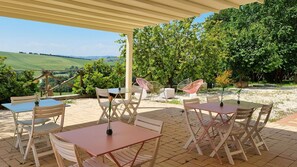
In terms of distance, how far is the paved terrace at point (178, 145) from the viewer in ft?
11.3

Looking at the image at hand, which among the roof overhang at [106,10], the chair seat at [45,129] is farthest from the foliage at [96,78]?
the chair seat at [45,129]

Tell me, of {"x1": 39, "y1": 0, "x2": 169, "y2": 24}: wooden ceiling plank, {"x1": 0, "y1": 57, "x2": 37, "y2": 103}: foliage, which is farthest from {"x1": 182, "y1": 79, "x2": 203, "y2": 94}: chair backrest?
{"x1": 0, "y1": 57, "x2": 37, "y2": 103}: foliage

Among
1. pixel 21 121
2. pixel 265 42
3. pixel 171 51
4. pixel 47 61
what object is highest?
pixel 265 42

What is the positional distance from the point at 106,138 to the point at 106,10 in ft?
12.3

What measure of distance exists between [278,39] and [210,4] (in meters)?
16.4

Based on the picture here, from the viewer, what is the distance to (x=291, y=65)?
17.8 meters

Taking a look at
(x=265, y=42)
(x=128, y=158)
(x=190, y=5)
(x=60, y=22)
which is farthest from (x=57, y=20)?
(x=265, y=42)

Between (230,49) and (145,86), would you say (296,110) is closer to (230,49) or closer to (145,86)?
(145,86)

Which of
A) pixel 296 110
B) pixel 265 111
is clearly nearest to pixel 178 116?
pixel 265 111

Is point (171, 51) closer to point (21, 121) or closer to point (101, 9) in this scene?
point (101, 9)

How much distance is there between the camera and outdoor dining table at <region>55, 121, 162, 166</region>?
2045 millimetres

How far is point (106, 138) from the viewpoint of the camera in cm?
229

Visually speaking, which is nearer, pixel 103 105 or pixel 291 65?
pixel 103 105

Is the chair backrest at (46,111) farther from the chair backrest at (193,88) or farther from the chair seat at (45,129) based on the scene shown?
the chair backrest at (193,88)
